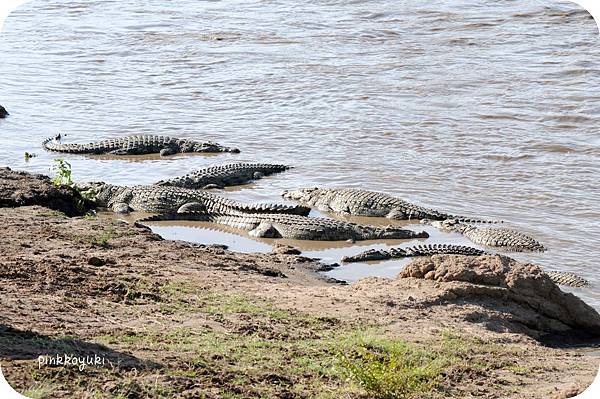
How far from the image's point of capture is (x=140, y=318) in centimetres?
663

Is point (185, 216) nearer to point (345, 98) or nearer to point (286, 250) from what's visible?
point (286, 250)

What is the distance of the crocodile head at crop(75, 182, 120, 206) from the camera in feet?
38.2

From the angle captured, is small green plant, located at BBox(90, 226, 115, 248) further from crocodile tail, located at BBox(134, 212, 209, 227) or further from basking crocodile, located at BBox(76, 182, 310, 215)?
basking crocodile, located at BBox(76, 182, 310, 215)

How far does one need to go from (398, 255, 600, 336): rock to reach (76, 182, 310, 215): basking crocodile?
3763mm

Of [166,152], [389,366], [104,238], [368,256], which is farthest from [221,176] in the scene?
[389,366]

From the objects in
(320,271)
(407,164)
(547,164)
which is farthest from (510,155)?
(320,271)

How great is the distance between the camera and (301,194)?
12.4 meters

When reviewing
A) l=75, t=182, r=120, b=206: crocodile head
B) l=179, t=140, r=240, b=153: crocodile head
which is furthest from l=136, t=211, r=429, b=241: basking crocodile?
l=179, t=140, r=240, b=153: crocodile head

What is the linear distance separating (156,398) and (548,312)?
12.1 feet

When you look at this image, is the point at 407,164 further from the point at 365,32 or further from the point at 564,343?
the point at 365,32

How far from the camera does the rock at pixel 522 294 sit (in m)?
7.66

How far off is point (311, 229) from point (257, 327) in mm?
4131

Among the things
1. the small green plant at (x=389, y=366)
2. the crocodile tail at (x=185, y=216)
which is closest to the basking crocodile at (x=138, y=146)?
the crocodile tail at (x=185, y=216)

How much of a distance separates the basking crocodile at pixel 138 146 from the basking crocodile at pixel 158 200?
256 centimetres
